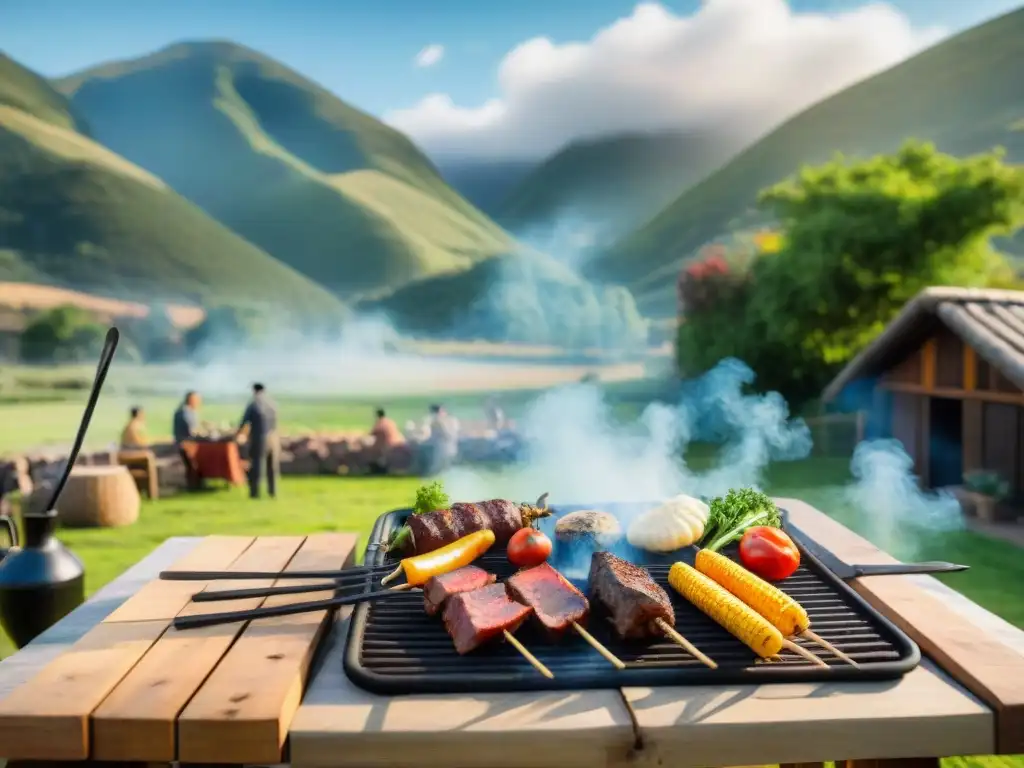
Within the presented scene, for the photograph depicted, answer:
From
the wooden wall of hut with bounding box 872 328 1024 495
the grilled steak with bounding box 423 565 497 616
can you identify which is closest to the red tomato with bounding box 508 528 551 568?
the grilled steak with bounding box 423 565 497 616

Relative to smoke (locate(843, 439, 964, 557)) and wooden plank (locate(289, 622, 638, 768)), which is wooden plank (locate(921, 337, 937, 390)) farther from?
wooden plank (locate(289, 622, 638, 768))

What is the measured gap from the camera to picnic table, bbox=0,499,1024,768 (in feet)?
6.79

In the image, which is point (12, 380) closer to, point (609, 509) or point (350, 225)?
point (350, 225)

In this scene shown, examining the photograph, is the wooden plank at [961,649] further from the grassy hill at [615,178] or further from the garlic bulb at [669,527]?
the grassy hill at [615,178]

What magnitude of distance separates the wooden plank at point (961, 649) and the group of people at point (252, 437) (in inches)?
379

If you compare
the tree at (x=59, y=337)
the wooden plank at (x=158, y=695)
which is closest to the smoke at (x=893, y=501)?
the wooden plank at (x=158, y=695)

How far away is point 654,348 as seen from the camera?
37.2 meters

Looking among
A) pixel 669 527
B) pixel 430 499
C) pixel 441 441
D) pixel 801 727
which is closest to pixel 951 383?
pixel 441 441

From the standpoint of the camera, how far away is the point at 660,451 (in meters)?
8.12

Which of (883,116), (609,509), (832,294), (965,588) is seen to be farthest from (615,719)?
(883,116)

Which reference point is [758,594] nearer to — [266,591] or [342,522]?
[266,591]

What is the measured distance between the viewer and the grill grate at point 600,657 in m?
2.32

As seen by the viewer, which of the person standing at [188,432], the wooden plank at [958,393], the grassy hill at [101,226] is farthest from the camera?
the grassy hill at [101,226]

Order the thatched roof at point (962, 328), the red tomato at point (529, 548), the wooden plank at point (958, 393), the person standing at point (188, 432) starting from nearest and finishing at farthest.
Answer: the red tomato at point (529, 548), the thatched roof at point (962, 328), the wooden plank at point (958, 393), the person standing at point (188, 432)
